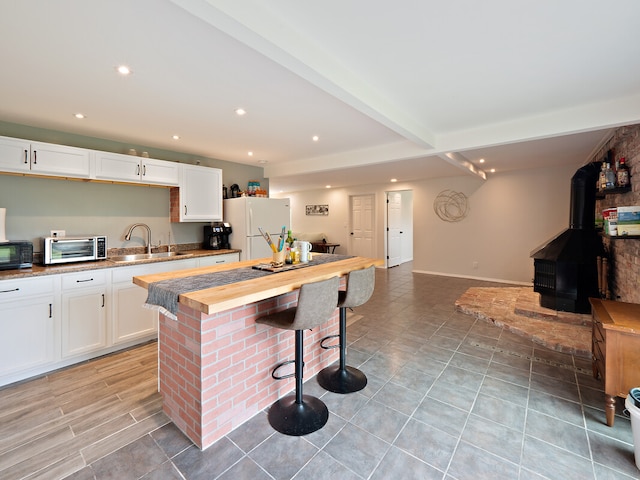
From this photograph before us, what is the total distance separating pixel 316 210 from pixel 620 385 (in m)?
7.53

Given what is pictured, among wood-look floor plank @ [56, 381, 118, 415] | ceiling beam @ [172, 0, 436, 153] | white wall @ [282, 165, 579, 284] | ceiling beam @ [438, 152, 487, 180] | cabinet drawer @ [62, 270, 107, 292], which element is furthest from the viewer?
white wall @ [282, 165, 579, 284]

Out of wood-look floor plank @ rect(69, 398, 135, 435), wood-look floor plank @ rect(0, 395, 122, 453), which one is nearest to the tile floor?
wood-look floor plank @ rect(69, 398, 135, 435)

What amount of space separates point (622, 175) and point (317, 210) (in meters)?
6.72

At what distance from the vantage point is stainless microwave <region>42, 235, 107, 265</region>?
2793mm

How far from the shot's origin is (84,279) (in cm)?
269

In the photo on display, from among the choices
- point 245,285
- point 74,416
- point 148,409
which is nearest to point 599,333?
point 245,285

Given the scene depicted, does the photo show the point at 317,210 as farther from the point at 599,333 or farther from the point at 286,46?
the point at 286,46

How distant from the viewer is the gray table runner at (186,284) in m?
1.66

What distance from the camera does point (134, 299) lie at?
9.84 ft

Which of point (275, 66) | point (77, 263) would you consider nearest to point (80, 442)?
point (77, 263)

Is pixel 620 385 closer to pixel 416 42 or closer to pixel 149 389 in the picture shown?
pixel 416 42

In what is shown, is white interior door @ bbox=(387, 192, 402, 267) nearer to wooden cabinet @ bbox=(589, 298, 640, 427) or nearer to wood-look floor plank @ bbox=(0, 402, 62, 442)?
wooden cabinet @ bbox=(589, 298, 640, 427)

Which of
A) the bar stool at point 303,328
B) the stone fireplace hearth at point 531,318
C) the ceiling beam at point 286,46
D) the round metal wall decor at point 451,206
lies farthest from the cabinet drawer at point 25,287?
the round metal wall decor at point 451,206

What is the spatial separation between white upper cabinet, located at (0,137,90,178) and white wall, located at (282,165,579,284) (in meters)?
6.06
